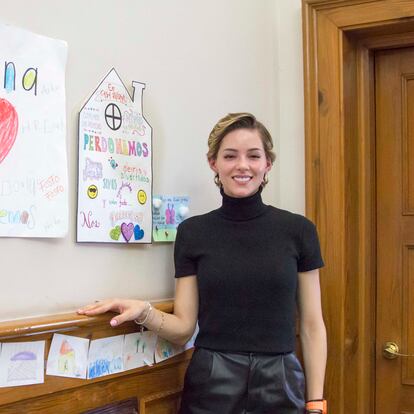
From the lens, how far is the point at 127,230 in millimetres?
1533

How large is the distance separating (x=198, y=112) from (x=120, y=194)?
0.41m

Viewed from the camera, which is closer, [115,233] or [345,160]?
[115,233]

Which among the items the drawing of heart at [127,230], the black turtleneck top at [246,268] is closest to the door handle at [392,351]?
the black turtleneck top at [246,268]

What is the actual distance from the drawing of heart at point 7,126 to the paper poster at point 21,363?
1.22 ft

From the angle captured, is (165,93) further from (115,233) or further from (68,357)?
(68,357)

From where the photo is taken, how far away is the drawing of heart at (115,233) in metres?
1.49

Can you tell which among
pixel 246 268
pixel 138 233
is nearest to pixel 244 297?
pixel 246 268

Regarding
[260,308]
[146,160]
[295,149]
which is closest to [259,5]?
[295,149]

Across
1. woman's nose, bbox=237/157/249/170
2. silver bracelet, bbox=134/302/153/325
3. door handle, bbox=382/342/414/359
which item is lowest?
door handle, bbox=382/342/414/359

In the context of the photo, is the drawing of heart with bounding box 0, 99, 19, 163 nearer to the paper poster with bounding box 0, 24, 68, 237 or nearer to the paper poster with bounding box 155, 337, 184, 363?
the paper poster with bounding box 0, 24, 68, 237

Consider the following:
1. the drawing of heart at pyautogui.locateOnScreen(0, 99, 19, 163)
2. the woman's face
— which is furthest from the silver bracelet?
the drawing of heart at pyautogui.locateOnScreen(0, 99, 19, 163)

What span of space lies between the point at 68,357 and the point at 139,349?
223mm

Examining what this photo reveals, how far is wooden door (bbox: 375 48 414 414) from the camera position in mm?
2039

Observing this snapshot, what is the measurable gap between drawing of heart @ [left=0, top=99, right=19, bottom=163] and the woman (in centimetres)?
44
